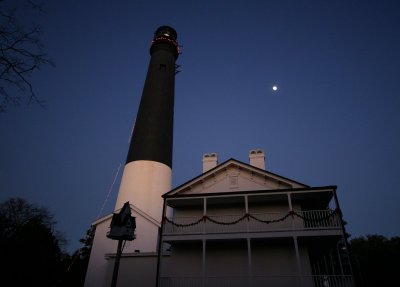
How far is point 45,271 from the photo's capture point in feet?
75.3

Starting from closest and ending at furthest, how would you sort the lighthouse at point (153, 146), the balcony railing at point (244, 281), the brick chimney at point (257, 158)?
the balcony railing at point (244, 281) → the brick chimney at point (257, 158) → the lighthouse at point (153, 146)

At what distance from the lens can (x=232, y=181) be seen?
20.9 m

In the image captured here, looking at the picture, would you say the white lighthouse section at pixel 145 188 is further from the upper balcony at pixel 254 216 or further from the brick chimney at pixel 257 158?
the brick chimney at pixel 257 158

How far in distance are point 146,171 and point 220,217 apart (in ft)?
29.1

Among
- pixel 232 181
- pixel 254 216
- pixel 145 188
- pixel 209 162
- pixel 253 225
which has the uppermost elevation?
pixel 209 162

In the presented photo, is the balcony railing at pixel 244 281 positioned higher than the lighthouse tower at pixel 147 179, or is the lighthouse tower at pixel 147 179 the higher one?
the lighthouse tower at pixel 147 179

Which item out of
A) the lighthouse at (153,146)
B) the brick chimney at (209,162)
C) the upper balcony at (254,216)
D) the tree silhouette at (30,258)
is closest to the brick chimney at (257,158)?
the brick chimney at (209,162)

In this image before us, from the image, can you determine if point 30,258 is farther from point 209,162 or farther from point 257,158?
point 257,158

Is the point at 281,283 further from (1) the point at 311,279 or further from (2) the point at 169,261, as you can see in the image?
(2) the point at 169,261

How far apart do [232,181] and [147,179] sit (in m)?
8.09

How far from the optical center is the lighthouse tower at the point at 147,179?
20.5 meters

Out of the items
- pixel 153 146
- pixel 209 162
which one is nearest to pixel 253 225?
pixel 209 162

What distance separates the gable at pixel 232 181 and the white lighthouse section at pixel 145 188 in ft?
14.6

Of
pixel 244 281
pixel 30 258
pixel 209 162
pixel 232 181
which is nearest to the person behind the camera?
pixel 244 281
